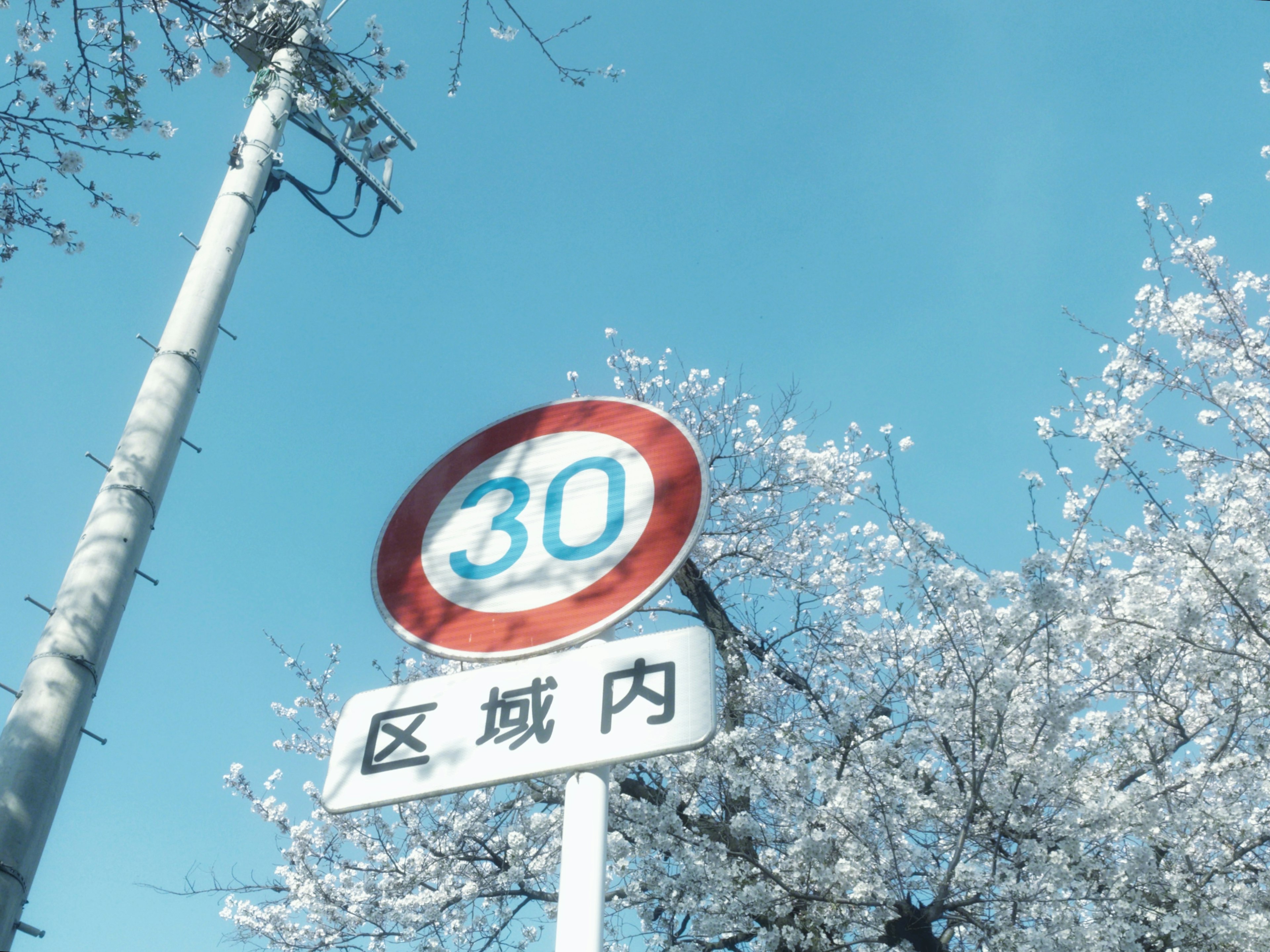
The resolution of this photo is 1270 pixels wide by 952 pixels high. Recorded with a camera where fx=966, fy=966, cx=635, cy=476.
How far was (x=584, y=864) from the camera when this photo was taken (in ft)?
5.40

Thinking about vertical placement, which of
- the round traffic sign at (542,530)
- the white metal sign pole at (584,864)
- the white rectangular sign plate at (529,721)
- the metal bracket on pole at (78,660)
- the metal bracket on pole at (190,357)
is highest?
the metal bracket on pole at (190,357)

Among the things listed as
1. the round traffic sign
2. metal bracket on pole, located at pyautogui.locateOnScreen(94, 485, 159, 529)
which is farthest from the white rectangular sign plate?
metal bracket on pole, located at pyautogui.locateOnScreen(94, 485, 159, 529)

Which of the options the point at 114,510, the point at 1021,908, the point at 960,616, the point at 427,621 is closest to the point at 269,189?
the point at 114,510

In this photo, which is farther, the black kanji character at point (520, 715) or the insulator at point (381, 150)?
the insulator at point (381, 150)

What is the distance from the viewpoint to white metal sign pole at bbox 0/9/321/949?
1933 millimetres

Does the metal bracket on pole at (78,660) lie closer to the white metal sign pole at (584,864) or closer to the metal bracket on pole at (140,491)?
the metal bracket on pole at (140,491)

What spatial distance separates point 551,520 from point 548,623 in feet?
0.95

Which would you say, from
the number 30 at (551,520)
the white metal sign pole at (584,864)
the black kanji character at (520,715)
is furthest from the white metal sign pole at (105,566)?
the white metal sign pole at (584,864)

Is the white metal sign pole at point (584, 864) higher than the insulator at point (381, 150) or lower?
lower

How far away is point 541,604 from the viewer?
2080 mm

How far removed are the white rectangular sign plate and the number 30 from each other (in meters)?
0.27

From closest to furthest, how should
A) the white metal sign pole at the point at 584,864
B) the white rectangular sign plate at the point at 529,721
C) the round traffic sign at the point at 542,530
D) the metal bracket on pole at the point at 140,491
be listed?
the white metal sign pole at the point at 584,864 < the white rectangular sign plate at the point at 529,721 < the round traffic sign at the point at 542,530 < the metal bracket on pole at the point at 140,491

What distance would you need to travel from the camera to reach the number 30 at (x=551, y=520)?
2156 millimetres

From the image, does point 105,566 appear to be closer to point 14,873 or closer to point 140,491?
point 140,491
